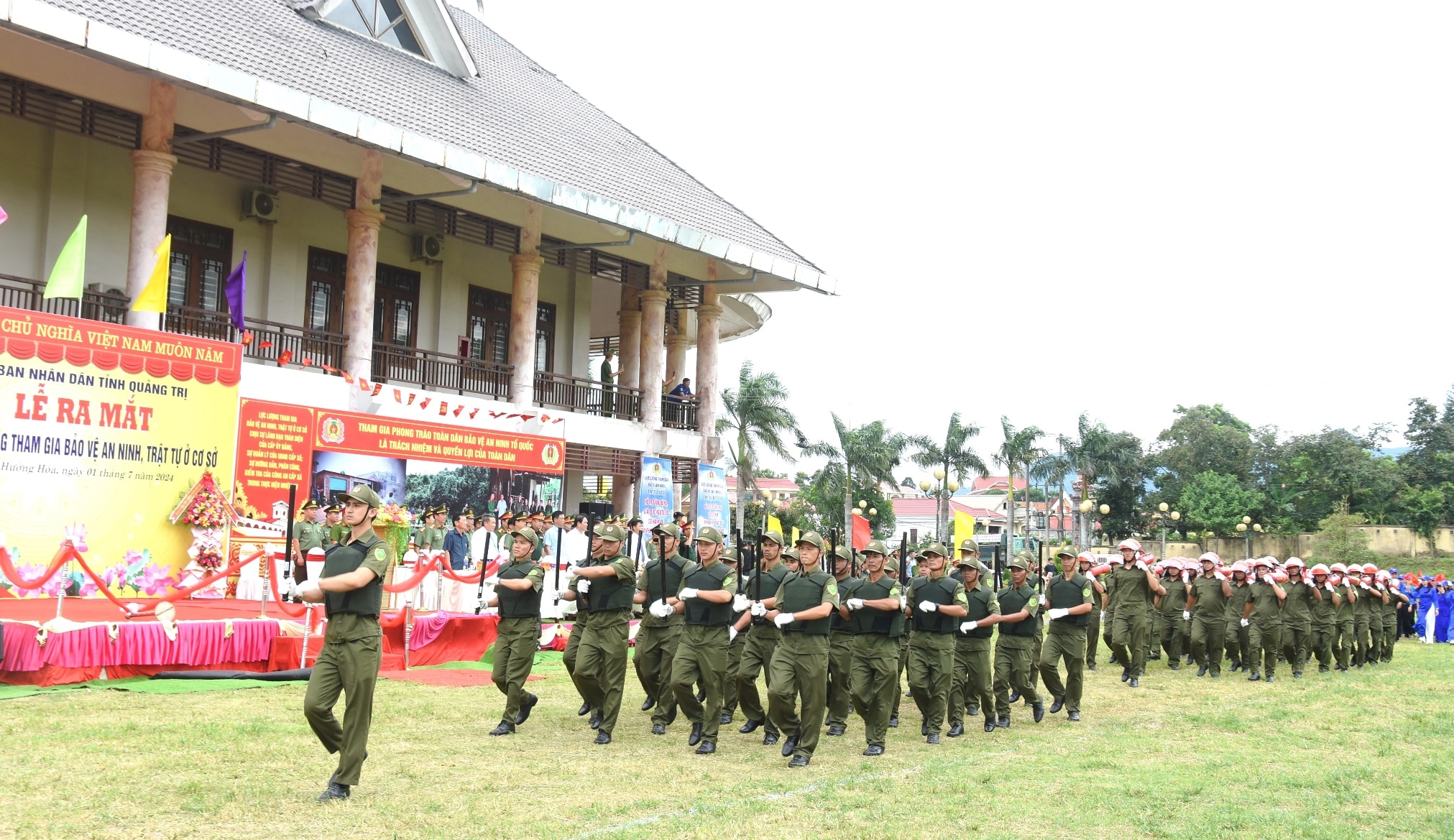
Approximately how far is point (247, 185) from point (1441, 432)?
6348 cm

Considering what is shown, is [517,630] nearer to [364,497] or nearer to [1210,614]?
[364,497]

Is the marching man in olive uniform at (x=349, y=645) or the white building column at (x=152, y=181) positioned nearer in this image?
the marching man in olive uniform at (x=349, y=645)

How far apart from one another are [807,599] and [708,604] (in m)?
0.95

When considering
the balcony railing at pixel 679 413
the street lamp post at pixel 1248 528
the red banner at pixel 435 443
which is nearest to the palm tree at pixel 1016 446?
the street lamp post at pixel 1248 528

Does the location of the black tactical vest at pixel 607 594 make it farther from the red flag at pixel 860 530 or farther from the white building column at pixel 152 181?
the white building column at pixel 152 181

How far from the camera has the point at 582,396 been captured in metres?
28.6

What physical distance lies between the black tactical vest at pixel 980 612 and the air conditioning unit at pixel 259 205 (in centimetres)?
1628

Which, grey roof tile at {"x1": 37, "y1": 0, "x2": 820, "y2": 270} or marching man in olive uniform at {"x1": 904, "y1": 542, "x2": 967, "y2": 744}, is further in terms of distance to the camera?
grey roof tile at {"x1": 37, "y1": 0, "x2": 820, "y2": 270}

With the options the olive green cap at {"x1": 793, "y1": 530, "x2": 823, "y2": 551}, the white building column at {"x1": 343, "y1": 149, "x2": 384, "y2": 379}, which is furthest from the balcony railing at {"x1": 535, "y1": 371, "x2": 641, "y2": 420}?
the olive green cap at {"x1": 793, "y1": 530, "x2": 823, "y2": 551}

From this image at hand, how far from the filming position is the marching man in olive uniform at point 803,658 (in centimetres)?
1008

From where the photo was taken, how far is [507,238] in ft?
86.2

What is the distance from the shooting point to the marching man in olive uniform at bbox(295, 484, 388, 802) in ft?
26.4

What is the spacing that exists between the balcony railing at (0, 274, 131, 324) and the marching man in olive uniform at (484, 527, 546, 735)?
1036cm

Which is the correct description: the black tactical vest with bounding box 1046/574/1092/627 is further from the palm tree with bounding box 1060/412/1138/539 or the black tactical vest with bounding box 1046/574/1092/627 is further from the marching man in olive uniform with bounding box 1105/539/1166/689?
the palm tree with bounding box 1060/412/1138/539
